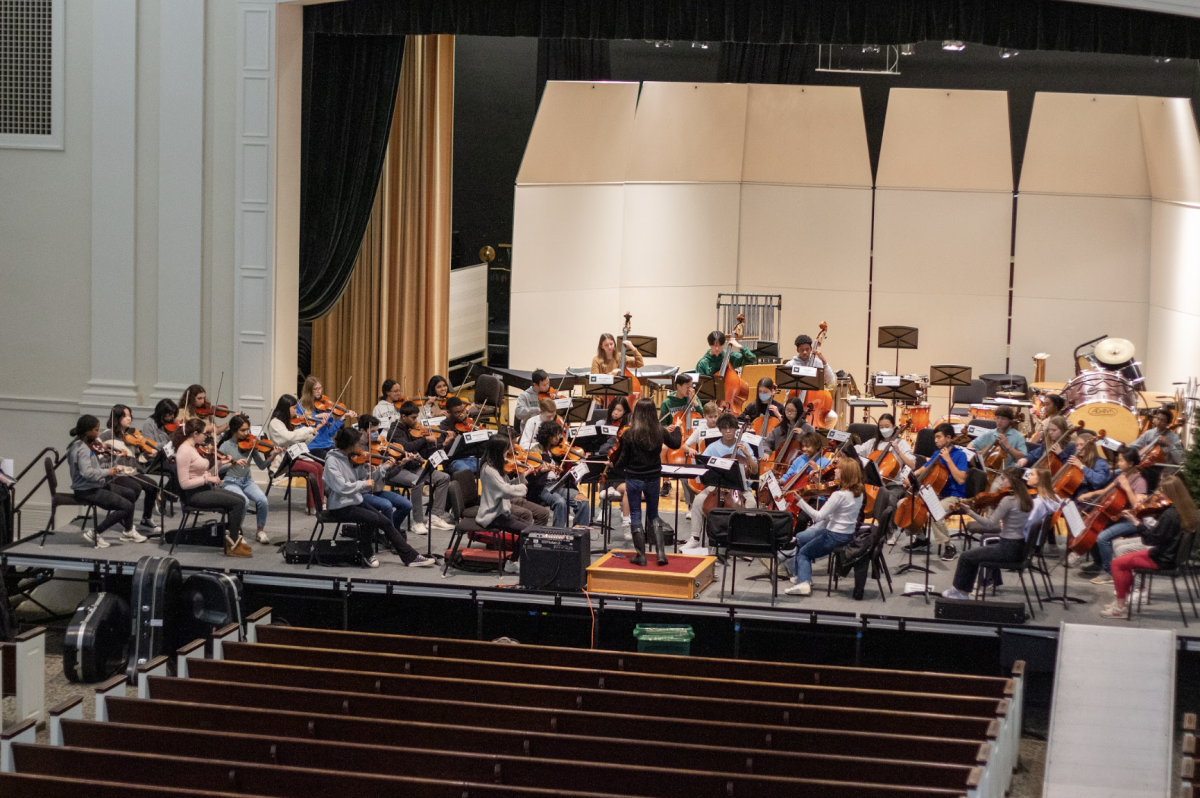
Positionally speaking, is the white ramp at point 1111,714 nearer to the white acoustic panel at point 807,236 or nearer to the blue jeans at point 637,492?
the blue jeans at point 637,492

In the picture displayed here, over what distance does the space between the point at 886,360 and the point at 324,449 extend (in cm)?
885

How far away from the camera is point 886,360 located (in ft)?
59.4

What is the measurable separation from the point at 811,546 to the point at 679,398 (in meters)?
3.24

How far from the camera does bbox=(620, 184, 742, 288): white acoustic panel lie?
17766 mm

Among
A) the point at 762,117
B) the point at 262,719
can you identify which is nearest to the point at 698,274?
the point at 762,117

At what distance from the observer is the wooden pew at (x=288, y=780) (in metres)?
6.61

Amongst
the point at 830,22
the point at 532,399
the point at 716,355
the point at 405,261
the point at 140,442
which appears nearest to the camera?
the point at 140,442

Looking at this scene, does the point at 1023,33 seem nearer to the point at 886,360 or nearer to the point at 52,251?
the point at 886,360

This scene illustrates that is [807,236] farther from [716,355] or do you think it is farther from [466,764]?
[466,764]

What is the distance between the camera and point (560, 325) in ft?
57.1

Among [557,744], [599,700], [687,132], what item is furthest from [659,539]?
[687,132]

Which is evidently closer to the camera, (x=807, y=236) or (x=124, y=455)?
(x=124, y=455)

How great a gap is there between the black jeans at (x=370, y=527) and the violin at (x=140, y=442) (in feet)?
6.37

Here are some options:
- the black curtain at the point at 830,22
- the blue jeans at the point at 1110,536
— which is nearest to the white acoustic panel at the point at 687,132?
the black curtain at the point at 830,22
